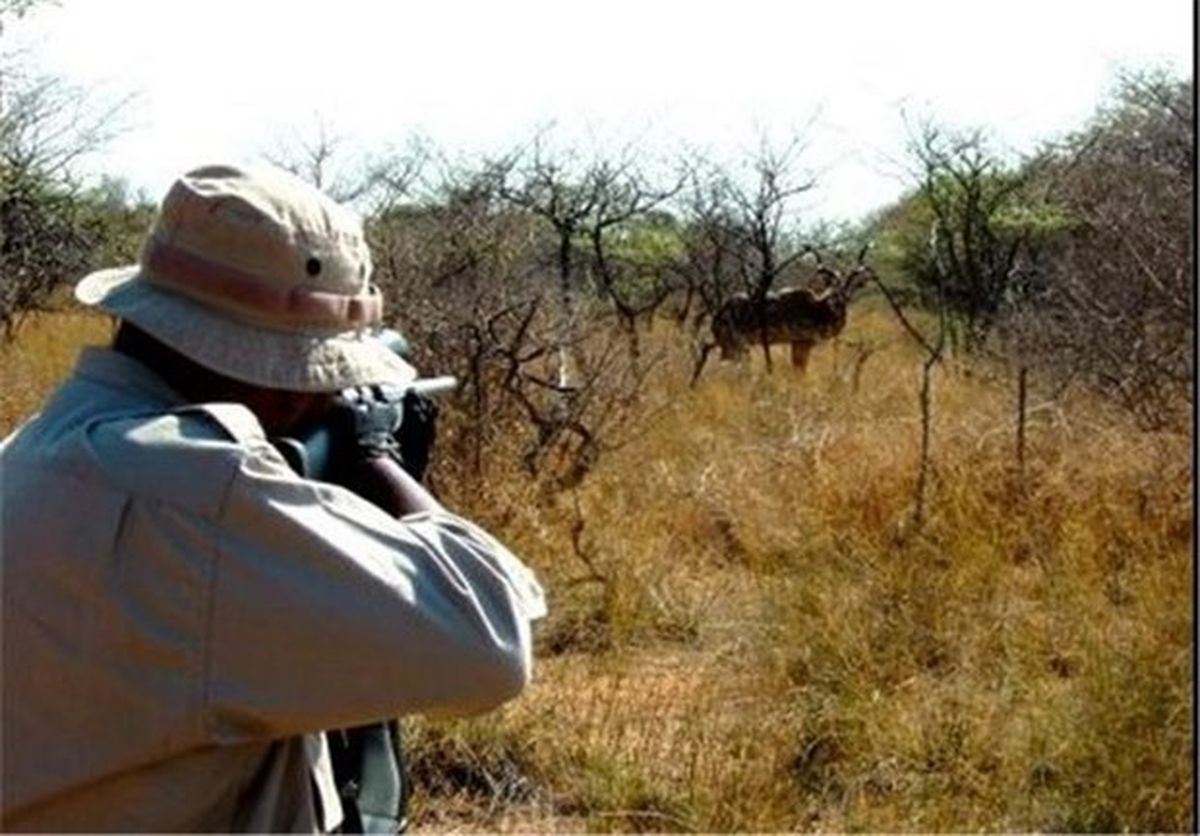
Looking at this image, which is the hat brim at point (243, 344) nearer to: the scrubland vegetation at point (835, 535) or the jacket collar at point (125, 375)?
the jacket collar at point (125, 375)

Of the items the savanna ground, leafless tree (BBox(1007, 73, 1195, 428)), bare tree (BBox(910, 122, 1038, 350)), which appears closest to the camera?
the savanna ground

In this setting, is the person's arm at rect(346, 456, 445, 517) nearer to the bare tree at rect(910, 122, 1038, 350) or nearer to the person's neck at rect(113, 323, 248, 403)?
the person's neck at rect(113, 323, 248, 403)

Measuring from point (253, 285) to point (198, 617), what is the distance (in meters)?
0.22

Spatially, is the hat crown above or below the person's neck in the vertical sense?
above

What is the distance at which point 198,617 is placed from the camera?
1081mm

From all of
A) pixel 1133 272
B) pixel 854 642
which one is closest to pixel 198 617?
pixel 854 642

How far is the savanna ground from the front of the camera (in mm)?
3348

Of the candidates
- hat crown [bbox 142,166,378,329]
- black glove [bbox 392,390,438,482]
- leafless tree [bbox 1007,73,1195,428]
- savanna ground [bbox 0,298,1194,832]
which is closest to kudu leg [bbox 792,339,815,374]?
leafless tree [bbox 1007,73,1195,428]

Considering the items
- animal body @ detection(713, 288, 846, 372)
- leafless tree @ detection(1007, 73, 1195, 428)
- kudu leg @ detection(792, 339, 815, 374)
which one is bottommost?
kudu leg @ detection(792, 339, 815, 374)

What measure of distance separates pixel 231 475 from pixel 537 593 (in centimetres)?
22

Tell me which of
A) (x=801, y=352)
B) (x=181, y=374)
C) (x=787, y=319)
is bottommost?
(x=801, y=352)

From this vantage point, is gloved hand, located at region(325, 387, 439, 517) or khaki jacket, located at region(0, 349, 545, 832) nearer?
khaki jacket, located at region(0, 349, 545, 832)

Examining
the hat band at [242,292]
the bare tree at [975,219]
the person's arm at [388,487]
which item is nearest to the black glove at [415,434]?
the person's arm at [388,487]

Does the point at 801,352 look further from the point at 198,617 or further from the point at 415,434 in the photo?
the point at 198,617
